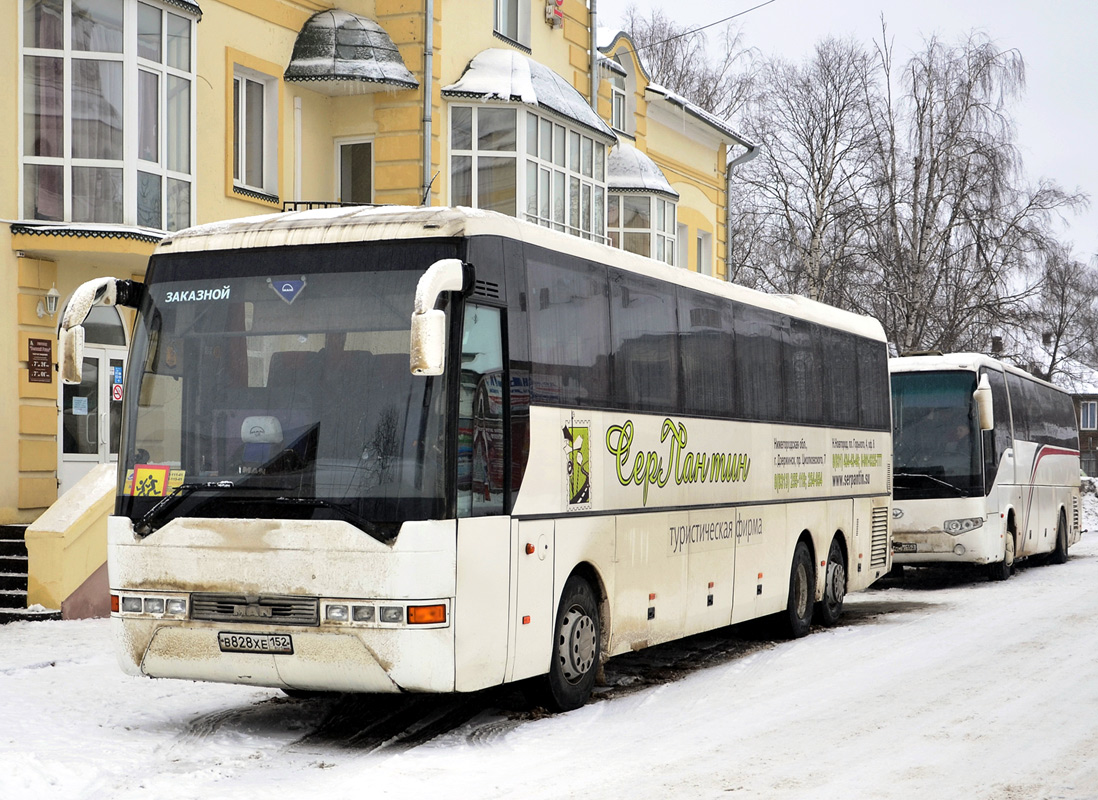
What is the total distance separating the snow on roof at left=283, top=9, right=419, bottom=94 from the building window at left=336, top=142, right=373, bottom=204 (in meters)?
0.99

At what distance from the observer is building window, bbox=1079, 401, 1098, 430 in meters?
88.9

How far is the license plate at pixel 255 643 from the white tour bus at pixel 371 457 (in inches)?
0.5

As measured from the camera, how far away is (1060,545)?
1004 inches

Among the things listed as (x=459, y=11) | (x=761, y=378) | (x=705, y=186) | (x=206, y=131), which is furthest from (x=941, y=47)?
(x=761, y=378)

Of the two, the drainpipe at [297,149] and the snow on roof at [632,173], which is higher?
the snow on roof at [632,173]

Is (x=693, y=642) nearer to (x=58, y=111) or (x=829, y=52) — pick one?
(x=58, y=111)

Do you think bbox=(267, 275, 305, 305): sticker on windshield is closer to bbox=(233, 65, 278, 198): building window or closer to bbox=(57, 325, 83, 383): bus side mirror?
bbox=(57, 325, 83, 383): bus side mirror

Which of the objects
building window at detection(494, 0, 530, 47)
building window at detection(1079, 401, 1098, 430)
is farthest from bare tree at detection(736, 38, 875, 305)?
building window at detection(1079, 401, 1098, 430)

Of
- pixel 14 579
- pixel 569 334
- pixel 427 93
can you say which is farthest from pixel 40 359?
pixel 569 334

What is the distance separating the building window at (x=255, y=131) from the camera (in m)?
19.5

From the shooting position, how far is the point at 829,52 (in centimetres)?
4434

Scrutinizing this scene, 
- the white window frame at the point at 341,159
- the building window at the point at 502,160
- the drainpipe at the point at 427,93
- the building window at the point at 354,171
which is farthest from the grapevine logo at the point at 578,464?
the building window at the point at 354,171

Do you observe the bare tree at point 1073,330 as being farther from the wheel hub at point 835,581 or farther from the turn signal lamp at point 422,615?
the turn signal lamp at point 422,615

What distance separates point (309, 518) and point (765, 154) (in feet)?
126
